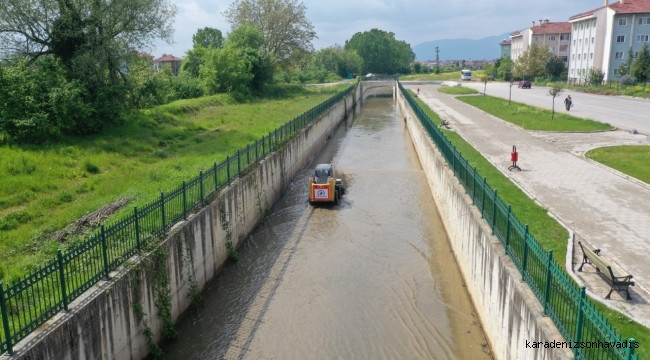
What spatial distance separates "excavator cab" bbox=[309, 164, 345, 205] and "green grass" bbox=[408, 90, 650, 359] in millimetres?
5838

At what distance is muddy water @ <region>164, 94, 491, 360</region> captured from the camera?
11.2 m

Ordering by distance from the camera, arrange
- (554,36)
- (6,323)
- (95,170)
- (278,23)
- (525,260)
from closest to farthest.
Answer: (6,323) → (525,260) → (95,170) → (278,23) → (554,36)

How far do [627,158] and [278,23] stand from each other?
53.9m

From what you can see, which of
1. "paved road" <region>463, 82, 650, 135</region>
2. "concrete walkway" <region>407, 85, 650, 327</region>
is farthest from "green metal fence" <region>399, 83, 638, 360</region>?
"paved road" <region>463, 82, 650, 135</region>

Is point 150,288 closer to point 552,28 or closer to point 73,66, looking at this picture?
point 73,66

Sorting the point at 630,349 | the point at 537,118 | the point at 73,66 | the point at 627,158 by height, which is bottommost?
the point at 627,158

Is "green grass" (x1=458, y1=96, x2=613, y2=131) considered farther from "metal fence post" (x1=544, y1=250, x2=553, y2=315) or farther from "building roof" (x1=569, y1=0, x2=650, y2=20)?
"building roof" (x1=569, y1=0, x2=650, y2=20)

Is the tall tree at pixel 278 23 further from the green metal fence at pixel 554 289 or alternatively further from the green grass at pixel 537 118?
the green metal fence at pixel 554 289

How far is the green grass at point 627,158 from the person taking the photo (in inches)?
758

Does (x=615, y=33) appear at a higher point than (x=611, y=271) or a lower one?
higher

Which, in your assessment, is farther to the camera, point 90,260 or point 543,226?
point 543,226

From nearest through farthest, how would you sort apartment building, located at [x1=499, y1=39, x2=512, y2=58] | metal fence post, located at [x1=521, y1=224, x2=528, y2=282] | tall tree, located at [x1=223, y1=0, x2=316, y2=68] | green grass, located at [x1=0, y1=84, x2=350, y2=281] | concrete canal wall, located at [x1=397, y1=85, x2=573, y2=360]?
concrete canal wall, located at [x1=397, y1=85, x2=573, y2=360]
metal fence post, located at [x1=521, y1=224, x2=528, y2=282]
green grass, located at [x1=0, y1=84, x2=350, y2=281]
tall tree, located at [x1=223, y1=0, x2=316, y2=68]
apartment building, located at [x1=499, y1=39, x2=512, y2=58]

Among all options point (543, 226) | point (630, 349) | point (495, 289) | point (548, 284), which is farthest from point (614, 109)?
point (630, 349)

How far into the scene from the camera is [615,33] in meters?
70.2
